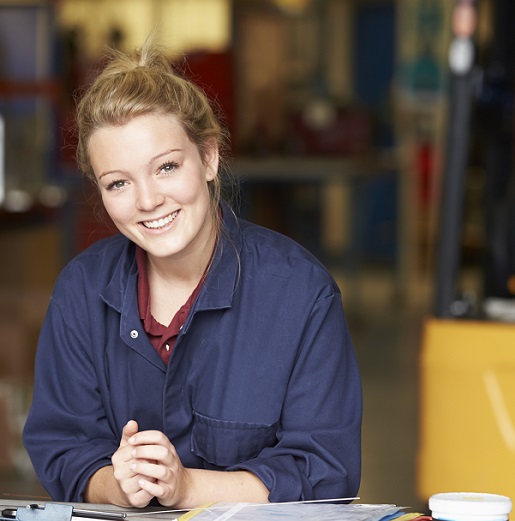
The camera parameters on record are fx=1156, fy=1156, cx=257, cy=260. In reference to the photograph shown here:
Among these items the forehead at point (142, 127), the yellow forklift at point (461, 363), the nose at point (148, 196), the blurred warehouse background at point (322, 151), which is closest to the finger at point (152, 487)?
the nose at point (148, 196)

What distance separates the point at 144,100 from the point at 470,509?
0.73m

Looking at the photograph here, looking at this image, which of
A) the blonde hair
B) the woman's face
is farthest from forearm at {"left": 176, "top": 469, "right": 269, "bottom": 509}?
the blonde hair

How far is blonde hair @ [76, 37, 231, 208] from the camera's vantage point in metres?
1.63

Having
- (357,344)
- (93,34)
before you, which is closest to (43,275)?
(93,34)

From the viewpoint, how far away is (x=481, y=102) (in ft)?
12.0

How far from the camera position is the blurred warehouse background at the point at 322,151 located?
14.0 ft

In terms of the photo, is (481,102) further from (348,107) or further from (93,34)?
(93,34)

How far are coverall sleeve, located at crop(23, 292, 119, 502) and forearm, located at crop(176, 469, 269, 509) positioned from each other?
0.17 meters

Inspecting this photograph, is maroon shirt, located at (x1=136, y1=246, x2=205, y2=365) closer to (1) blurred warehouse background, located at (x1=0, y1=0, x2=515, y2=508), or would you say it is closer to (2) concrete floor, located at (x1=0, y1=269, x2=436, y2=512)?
(2) concrete floor, located at (x1=0, y1=269, x2=436, y2=512)

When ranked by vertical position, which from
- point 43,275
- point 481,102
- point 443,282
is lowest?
point 43,275

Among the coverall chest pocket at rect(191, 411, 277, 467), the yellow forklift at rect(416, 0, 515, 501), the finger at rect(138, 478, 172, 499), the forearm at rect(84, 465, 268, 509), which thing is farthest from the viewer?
the yellow forklift at rect(416, 0, 515, 501)

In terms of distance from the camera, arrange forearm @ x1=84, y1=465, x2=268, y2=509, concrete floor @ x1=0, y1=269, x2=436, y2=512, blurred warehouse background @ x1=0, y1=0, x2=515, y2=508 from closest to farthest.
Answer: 1. forearm @ x1=84, y1=465, x2=268, y2=509
2. concrete floor @ x1=0, y1=269, x2=436, y2=512
3. blurred warehouse background @ x1=0, y1=0, x2=515, y2=508

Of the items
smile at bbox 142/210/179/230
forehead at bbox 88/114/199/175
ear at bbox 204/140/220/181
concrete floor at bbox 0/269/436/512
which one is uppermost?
forehead at bbox 88/114/199/175

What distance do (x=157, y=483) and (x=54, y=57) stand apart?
667cm
